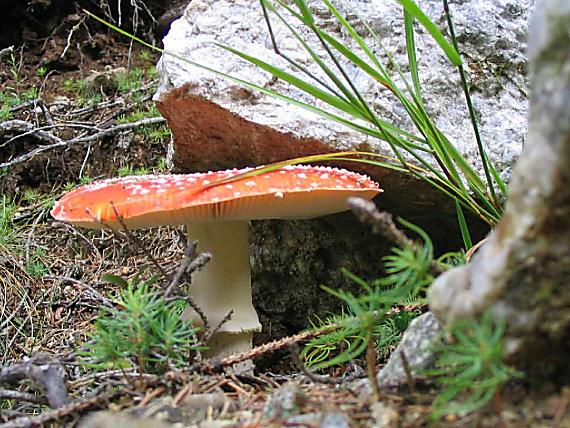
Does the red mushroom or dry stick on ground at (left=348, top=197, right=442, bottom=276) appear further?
the red mushroom

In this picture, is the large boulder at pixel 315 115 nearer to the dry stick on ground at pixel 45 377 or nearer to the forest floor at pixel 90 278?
the forest floor at pixel 90 278

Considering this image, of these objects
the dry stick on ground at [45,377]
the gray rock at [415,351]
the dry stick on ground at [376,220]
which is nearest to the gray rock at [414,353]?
the gray rock at [415,351]

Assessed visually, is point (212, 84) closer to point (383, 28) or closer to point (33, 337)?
point (383, 28)

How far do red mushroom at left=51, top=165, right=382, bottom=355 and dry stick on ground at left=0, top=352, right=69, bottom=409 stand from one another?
33 centimetres

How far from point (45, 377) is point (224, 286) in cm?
61

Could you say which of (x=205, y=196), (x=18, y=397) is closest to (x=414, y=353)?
(x=205, y=196)

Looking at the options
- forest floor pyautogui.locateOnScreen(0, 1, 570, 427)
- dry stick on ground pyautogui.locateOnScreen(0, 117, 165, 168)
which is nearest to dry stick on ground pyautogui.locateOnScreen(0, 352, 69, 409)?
forest floor pyautogui.locateOnScreen(0, 1, 570, 427)

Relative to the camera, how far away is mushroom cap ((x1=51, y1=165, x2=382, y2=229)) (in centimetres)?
129

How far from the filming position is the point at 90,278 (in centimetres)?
255

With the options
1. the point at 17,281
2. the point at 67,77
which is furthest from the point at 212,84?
the point at 67,77

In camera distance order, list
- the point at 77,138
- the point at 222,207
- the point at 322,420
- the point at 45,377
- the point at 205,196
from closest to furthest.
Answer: the point at 322,420 < the point at 45,377 < the point at 205,196 < the point at 222,207 < the point at 77,138

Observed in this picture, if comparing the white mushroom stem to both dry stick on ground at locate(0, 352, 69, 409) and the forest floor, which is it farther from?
dry stick on ground at locate(0, 352, 69, 409)

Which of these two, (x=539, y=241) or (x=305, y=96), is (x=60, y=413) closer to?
(x=539, y=241)

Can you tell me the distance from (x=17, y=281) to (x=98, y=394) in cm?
153
